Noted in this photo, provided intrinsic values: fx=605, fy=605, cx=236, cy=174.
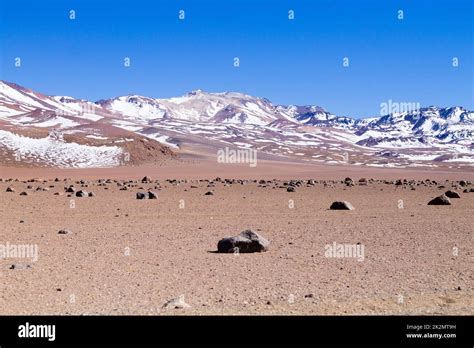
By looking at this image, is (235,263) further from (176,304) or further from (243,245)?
(176,304)

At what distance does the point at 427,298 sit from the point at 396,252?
4.75 meters

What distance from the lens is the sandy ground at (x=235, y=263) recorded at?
9.55 metres

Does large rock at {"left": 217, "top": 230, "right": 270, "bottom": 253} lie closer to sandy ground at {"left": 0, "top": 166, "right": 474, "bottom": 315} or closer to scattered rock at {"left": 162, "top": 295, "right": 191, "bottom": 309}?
sandy ground at {"left": 0, "top": 166, "right": 474, "bottom": 315}

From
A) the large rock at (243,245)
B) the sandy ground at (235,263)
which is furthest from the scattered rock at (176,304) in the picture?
the large rock at (243,245)

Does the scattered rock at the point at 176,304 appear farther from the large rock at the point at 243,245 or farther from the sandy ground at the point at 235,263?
the large rock at the point at 243,245

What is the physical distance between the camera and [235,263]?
1302cm

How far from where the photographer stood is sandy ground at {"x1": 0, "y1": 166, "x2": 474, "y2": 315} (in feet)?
31.3

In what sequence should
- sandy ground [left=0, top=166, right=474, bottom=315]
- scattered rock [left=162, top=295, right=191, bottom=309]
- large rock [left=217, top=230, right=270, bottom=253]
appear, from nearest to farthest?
scattered rock [left=162, top=295, right=191, bottom=309] < sandy ground [left=0, top=166, right=474, bottom=315] < large rock [left=217, top=230, right=270, bottom=253]

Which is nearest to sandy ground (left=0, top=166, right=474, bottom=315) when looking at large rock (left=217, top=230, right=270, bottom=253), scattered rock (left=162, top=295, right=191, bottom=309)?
scattered rock (left=162, top=295, right=191, bottom=309)

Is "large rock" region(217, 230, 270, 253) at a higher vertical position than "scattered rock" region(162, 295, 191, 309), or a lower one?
higher

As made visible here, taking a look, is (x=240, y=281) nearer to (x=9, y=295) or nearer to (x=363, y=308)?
(x=363, y=308)

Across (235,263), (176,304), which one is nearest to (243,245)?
(235,263)

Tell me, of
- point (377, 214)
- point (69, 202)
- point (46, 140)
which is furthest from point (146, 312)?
point (46, 140)

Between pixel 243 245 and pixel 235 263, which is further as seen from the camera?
pixel 243 245
